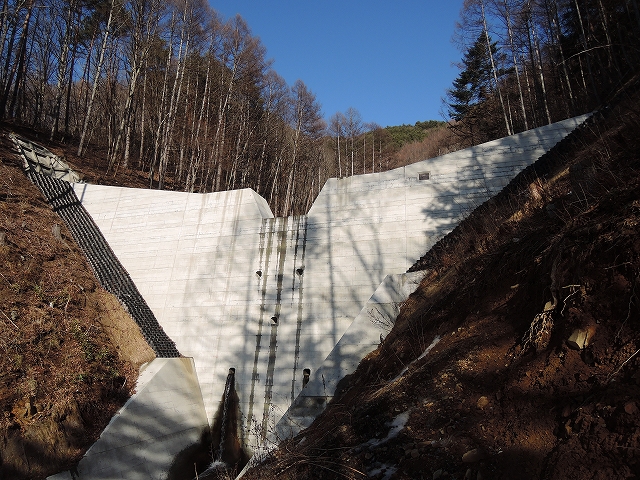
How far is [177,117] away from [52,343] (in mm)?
18084

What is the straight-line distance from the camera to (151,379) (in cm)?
1073

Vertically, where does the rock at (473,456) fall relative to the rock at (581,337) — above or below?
below

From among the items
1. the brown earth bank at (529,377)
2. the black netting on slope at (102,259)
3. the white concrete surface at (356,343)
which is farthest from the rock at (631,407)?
the black netting on slope at (102,259)

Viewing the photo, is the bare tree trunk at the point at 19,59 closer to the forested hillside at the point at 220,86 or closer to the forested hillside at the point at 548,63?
the forested hillside at the point at 220,86

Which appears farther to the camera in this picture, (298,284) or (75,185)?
(75,185)

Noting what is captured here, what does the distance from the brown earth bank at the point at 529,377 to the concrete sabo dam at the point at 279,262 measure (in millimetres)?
5085

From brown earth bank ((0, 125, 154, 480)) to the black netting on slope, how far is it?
0.39 m

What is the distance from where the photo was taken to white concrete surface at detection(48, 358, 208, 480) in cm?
890

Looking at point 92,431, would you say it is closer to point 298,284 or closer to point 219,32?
point 298,284

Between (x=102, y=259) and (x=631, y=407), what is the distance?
14.3 m

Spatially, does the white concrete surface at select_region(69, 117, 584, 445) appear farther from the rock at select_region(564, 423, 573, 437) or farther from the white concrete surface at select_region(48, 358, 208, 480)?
the rock at select_region(564, 423, 573, 437)

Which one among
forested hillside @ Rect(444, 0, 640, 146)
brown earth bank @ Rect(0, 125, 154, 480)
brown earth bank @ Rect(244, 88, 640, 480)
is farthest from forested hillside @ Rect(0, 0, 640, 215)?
brown earth bank @ Rect(244, 88, 640, 480)

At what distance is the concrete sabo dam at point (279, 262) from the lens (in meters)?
11.8

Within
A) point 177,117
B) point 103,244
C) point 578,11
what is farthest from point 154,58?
point 578,11
